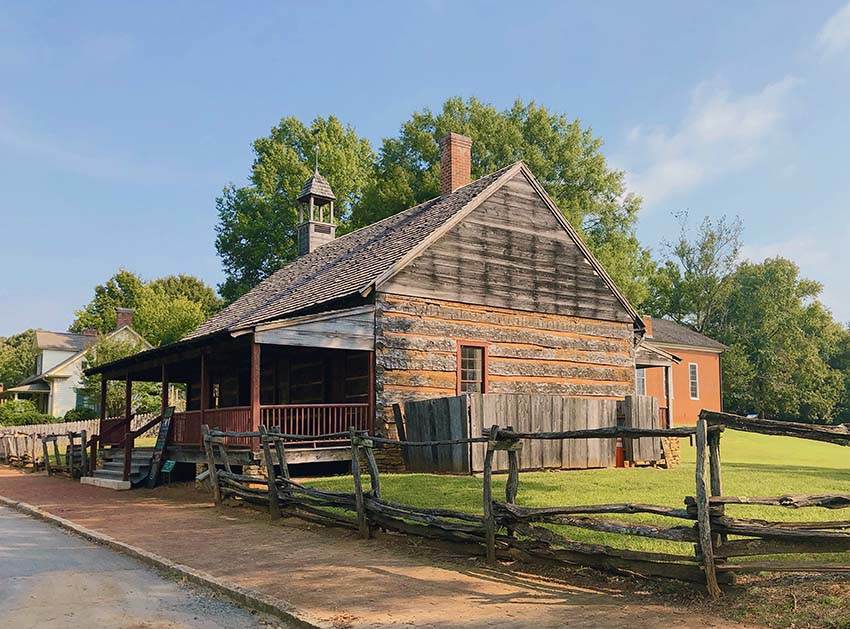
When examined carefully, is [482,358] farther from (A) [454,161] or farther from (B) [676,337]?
(B) [676,337]

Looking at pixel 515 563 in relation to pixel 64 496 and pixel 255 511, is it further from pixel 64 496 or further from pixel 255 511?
pixel 64 496

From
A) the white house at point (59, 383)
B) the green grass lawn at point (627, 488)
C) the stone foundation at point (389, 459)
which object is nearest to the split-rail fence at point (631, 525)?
the green grass lawn at point (627, 488)

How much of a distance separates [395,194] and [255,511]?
1272 inches

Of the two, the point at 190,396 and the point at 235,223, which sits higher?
the point at 235,223

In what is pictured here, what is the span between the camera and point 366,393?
1877cm

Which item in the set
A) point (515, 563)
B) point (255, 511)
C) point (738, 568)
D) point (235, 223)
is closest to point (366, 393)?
point (255, 511)

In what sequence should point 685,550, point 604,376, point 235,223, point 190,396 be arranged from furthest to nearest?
point 235,223 < point 190,396 < point 604,376 < point 685,550

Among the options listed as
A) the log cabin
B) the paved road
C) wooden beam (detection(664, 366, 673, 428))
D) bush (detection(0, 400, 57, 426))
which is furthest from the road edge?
bush (detection(0, 400, 57, 426))

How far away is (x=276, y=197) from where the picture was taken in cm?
5097

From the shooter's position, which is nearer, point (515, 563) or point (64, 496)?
point (515, 563)

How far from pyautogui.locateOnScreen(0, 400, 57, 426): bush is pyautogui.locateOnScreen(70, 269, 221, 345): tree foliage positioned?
9.50 meters

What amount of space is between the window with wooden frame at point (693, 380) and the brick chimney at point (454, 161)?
83.9 feet

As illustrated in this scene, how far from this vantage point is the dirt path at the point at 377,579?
6410 millimetres

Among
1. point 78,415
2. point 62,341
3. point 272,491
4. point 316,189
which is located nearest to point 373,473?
point 272,491
